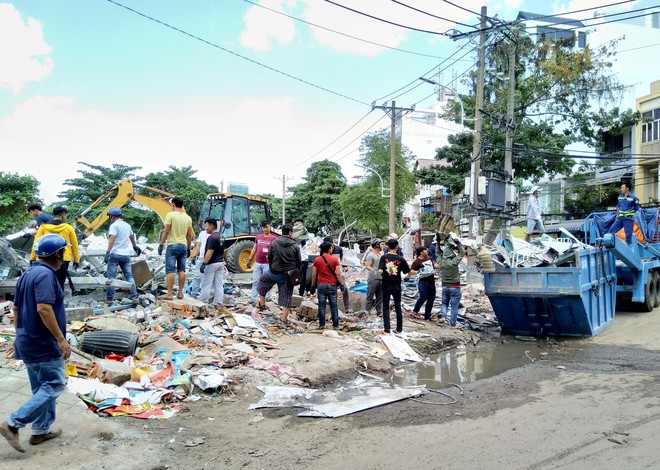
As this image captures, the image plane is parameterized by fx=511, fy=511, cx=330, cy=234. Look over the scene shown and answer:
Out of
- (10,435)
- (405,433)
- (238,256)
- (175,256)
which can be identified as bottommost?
(405,433)

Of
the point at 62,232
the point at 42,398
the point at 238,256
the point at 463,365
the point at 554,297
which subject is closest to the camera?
the point at 42,398

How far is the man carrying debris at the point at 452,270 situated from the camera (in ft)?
31.8

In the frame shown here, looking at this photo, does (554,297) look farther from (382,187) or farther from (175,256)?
(382,187)

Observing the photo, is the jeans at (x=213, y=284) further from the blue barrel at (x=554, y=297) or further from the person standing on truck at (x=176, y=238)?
the blue barrel at (x=554, y=297)

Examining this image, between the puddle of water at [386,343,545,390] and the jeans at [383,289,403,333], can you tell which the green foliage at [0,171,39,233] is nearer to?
the jeans at [383,289,403,333]

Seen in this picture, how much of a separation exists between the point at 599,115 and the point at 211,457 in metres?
26.4

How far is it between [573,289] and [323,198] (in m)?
36.5

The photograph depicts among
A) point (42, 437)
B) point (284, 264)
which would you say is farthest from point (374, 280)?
point (42, 437)

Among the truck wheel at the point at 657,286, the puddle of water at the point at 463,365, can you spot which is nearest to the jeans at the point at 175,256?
the puddle of water at the point at 463,365

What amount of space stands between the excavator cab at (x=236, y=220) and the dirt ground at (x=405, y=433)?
7509mm

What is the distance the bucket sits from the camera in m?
6.49

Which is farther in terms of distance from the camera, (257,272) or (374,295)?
(374,295)

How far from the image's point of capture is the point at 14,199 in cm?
2534

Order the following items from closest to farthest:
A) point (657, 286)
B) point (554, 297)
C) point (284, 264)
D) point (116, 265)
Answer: point (554, 297) → point (284, 264) → point (116, 265) → point (657, 286)
